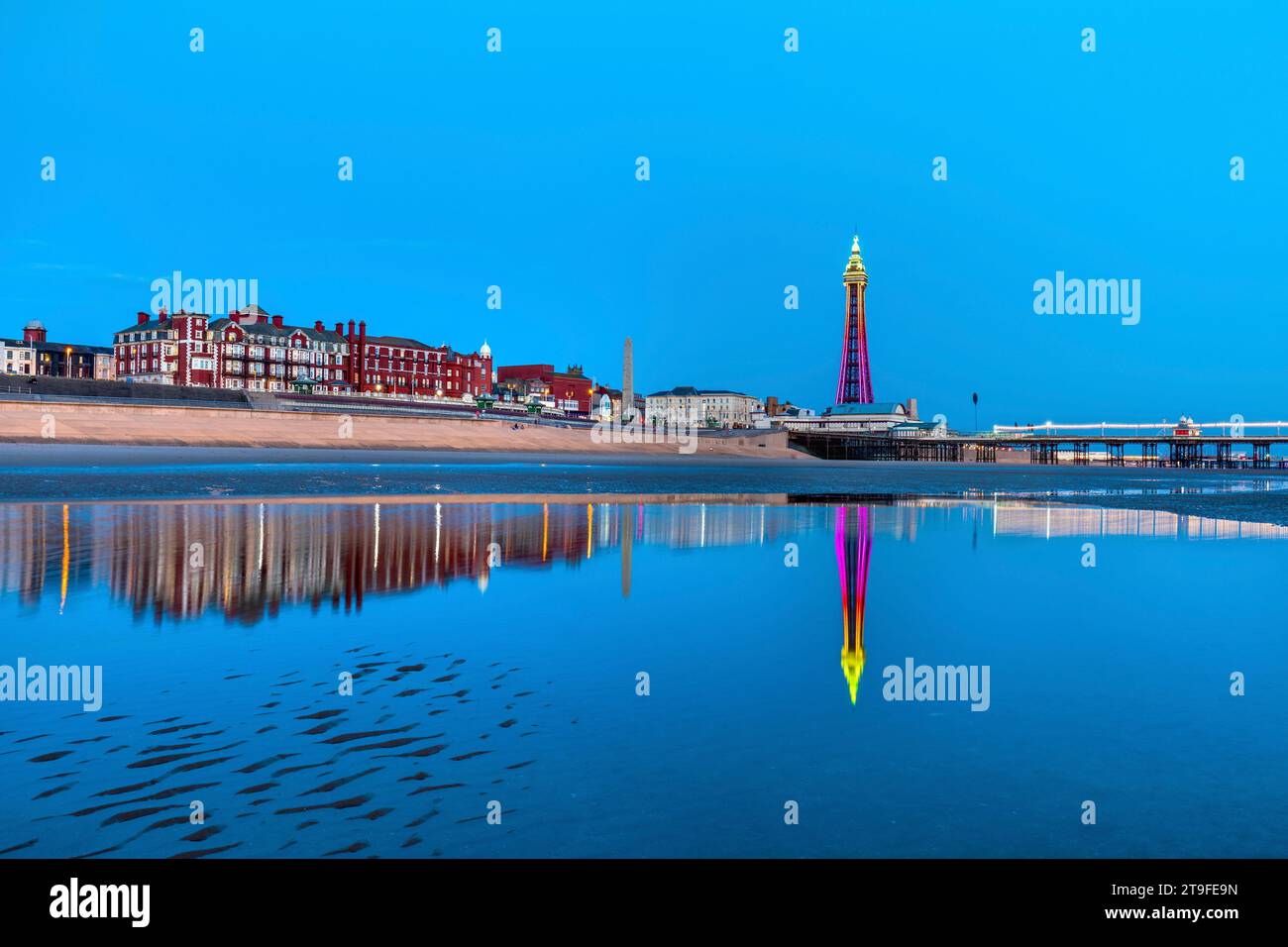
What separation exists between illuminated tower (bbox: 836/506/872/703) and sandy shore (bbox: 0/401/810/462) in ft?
167

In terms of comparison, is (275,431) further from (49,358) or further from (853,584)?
(49,358)

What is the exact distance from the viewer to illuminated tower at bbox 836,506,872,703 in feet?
24.1

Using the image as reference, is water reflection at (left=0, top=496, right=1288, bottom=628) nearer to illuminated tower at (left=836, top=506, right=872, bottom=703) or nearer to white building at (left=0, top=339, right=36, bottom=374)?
illuminated tower at (left=836, top=506, right=872, bottom=703)

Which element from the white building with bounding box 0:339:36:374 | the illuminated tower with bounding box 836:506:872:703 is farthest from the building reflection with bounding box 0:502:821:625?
the white building with bounding box 0:339:36:374

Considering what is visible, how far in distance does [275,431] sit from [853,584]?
2734 inches

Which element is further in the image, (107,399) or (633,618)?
(107,399)

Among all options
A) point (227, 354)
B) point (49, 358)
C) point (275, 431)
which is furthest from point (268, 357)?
point (275, 431)

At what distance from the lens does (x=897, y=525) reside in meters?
20.4

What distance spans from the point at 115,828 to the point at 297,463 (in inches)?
2039

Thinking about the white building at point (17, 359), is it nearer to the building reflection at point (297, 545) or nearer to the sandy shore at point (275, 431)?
the sandy shore at point (275, 431)
